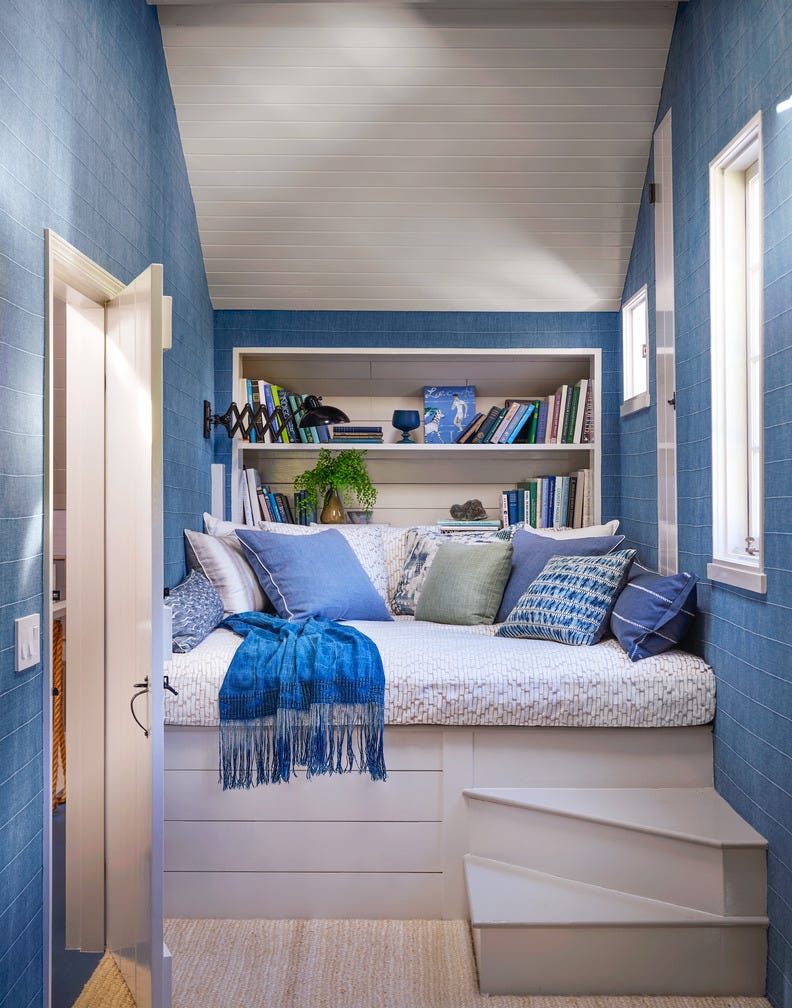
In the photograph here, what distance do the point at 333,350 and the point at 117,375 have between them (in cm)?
161

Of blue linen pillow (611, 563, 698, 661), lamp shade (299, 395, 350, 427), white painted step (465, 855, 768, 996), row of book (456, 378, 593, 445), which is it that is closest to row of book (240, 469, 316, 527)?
lamp shade (299, 395, 350, 427)

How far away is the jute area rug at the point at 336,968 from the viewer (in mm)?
2031

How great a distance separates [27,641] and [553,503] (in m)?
2.55

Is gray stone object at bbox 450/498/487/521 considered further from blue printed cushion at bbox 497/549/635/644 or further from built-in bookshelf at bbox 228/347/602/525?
blue printed cushion at bbox 497/549/635/644

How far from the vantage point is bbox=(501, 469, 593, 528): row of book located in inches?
147

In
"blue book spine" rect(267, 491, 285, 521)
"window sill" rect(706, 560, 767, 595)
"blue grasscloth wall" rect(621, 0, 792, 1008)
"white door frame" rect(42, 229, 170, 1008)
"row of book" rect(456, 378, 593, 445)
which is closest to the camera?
"white door frame" rect(42, 229, 170, 1008)

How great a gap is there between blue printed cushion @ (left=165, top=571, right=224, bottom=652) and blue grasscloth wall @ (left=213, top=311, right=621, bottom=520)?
894mm

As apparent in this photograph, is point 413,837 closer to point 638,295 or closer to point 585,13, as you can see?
point 638,295

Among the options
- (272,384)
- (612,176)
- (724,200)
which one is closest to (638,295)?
(612,176)

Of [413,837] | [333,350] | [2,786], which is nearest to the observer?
[2,786]

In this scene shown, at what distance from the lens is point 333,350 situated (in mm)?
3742

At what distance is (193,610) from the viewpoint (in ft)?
9.11

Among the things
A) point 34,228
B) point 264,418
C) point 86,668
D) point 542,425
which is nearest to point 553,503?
point 542,425

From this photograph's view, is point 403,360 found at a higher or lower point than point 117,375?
higher
